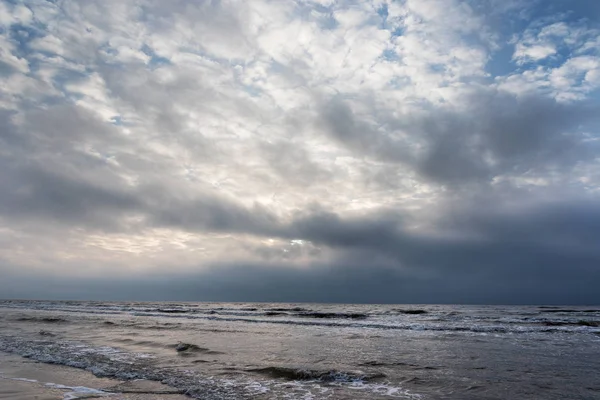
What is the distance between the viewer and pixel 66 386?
9672 millimetres

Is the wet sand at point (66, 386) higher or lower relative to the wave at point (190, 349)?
higher

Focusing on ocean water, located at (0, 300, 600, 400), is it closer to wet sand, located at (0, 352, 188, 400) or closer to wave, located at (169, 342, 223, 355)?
wave, located at (169, 342, 223, 355)

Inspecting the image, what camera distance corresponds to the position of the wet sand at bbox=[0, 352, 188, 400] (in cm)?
856

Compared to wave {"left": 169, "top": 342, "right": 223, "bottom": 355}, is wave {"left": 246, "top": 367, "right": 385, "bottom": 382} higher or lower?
higher

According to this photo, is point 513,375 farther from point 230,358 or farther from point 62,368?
point 62,368

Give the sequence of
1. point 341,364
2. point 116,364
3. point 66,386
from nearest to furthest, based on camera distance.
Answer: point 66,386 < point 116,364 < point 341,364

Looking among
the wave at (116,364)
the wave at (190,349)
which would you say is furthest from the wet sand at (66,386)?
the wave at (190,349)

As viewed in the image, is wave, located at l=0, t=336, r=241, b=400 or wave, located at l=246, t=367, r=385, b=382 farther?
wave, located at l=246, t=367, r=385, b=382

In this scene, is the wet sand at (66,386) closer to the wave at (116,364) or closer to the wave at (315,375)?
the wave at (116,364)

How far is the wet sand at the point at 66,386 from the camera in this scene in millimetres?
8562

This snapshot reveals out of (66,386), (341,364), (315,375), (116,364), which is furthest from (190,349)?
(315,375)

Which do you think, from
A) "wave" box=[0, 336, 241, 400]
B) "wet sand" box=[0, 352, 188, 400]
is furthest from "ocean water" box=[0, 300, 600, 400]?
"wet sand" box=[0, 352, 188, 400]

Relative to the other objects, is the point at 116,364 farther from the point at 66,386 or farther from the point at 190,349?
the point at 190,349

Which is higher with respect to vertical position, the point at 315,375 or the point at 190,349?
the point at 315,375
